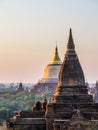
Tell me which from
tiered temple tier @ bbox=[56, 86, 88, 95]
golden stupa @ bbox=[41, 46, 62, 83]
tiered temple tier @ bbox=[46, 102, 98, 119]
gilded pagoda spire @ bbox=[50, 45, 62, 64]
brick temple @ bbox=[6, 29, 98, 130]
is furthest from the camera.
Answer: golden stupa @ bbox=[41, 46, 62, 83]

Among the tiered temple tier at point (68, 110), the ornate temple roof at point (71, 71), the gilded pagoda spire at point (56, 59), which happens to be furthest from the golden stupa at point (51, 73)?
the tiered temple tier at point (68, 110)

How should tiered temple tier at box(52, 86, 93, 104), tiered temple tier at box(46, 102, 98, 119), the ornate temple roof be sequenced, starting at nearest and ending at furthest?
1. tiered temple tier at box(46, 102, 98, 119)
2. tiered temple tier at box(52, 86, 93, 104)
3. the ornate temple roof

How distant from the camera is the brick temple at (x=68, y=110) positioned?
41.5m

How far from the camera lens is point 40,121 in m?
43.1

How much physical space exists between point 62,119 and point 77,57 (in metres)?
5.02

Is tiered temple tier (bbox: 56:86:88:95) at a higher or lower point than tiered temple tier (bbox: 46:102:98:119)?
higher

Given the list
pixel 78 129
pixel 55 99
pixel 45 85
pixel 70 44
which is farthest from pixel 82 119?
pixel 45 85

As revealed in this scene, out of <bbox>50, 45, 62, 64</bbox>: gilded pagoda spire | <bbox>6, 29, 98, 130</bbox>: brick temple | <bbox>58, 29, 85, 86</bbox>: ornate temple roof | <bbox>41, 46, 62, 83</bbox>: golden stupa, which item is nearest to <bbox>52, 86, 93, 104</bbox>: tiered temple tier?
<bbox>6, 29, 98, 130</bbox>: brick temple

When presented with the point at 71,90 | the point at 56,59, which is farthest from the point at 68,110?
the point at 56,59

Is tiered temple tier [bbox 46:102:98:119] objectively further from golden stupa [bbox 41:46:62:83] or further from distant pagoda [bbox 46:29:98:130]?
golden stupa [bbox 41:46:62:83]

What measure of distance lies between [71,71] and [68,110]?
316 cm

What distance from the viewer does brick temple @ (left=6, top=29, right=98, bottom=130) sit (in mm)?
41469

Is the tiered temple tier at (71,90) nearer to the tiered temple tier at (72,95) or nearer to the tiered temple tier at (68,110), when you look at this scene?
the tiered temple tier at (72,95)

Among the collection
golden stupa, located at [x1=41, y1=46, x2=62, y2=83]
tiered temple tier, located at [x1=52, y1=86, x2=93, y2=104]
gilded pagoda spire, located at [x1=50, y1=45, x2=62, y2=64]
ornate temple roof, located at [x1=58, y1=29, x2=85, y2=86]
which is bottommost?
tiered temple tier, located at [x1=52, y1=86, x2=93, y2=104]
